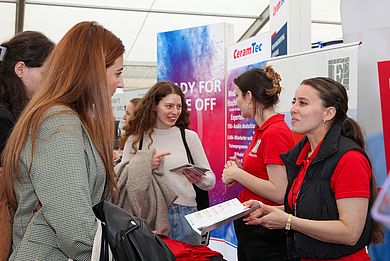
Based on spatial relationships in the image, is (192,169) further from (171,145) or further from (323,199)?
(323,199)

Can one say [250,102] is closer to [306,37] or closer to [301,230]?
[306,37]

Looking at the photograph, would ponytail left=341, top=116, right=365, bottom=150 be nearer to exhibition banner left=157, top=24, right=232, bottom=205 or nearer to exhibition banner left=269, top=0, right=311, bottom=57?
exhibition banner left=269, top=0, right=311, bottom=57

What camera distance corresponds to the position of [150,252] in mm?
1315

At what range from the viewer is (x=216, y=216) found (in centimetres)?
197

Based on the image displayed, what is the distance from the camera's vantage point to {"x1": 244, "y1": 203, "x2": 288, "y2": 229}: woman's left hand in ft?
6.13

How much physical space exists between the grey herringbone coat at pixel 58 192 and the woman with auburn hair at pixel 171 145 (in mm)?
1399

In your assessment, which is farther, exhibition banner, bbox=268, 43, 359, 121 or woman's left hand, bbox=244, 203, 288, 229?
exhibition banner, bbox=268, 43, 359, 121

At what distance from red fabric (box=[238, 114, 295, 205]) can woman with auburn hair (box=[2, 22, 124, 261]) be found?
1111mm

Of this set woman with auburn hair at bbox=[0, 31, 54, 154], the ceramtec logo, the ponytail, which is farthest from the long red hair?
the ceramtec logo

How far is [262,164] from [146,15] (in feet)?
15.5

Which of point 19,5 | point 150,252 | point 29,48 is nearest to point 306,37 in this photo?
point 29,48

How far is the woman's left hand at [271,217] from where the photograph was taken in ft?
6.13

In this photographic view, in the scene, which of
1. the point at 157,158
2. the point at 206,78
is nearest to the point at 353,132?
the point at 157,158

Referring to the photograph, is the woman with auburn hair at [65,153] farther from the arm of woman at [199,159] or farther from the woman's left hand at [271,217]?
the arm of woman at [199,159]
